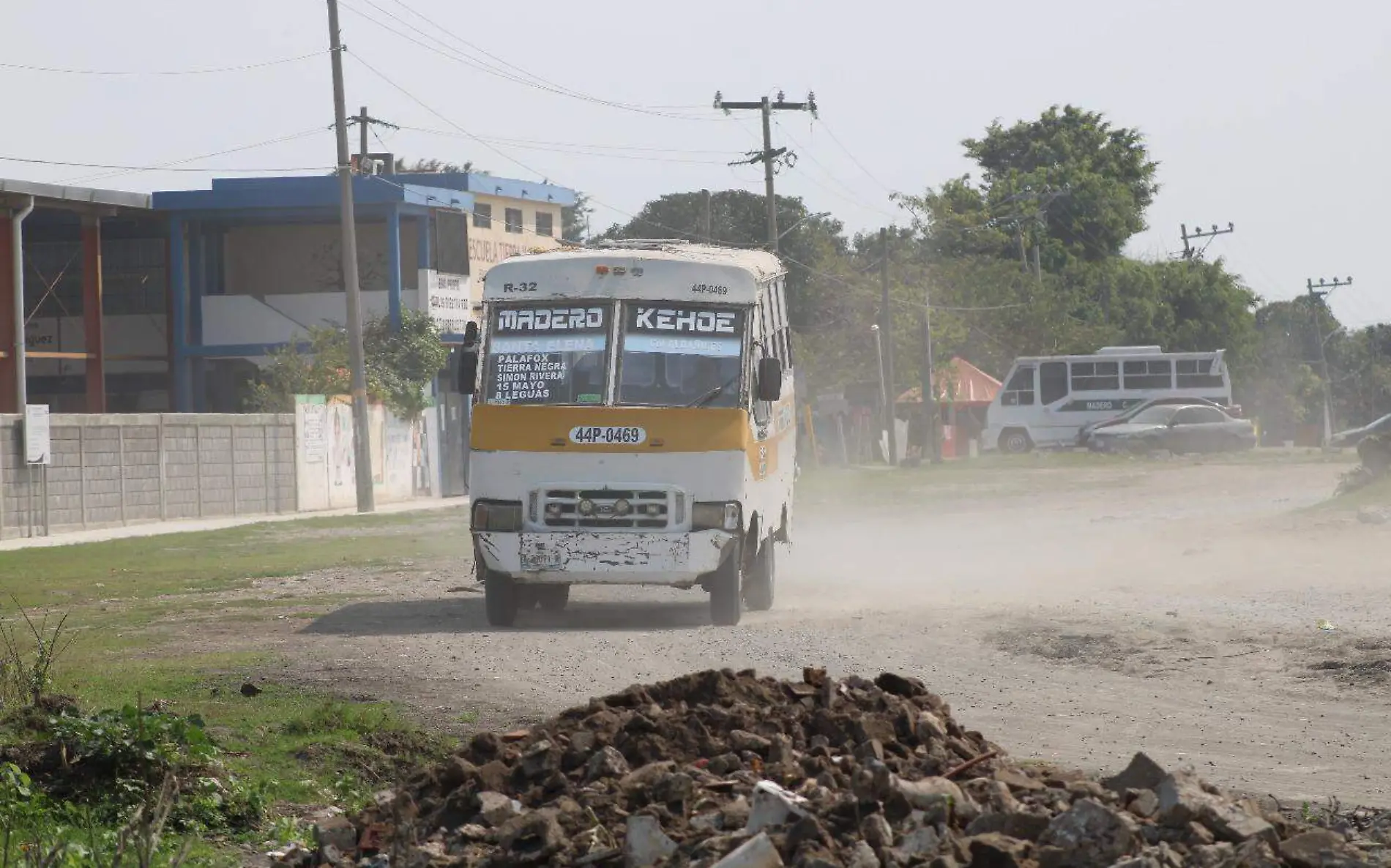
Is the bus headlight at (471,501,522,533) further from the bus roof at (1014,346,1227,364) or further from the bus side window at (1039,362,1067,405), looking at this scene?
the bus side window at (1039,362,1067,405)

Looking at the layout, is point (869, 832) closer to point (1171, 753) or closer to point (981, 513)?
point (1171, 753)

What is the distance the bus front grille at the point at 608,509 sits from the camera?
50.6 feet

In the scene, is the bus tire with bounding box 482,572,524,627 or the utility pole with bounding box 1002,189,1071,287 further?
the utility pole with bounding box 1002,189,1071,287

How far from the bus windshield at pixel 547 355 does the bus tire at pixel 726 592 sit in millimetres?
1805

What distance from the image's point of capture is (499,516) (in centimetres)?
1552

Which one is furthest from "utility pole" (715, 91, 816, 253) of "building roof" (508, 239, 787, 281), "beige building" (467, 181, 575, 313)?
"building roof" (508, 239, 787, 281)

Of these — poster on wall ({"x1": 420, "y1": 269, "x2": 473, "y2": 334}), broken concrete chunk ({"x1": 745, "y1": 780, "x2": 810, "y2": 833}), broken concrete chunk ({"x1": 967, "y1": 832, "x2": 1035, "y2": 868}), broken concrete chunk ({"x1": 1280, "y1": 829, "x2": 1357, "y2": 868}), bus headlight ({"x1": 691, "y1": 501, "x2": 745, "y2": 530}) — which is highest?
poster on wall ({"x1": 420, "y1": 269, "x2": 473, "y2": 334})

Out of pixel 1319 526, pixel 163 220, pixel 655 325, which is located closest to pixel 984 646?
pixel 655 325

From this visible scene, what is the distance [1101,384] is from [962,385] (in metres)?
19.5

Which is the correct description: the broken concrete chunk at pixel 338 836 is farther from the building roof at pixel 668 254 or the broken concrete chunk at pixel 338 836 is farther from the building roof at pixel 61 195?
the building roof at pixel 61 195

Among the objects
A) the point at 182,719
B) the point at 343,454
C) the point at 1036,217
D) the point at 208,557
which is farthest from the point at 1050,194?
the point at 182,719

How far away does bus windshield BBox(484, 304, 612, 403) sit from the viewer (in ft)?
52.1

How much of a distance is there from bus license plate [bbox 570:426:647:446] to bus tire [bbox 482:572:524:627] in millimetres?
1372

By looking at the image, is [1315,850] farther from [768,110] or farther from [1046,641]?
[768,110]
